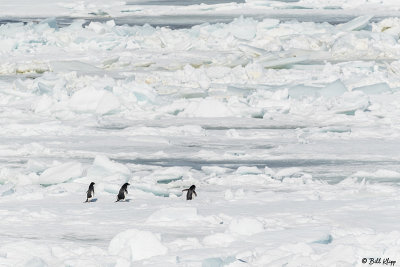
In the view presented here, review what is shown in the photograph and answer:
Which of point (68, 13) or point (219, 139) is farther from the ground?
point (68, 13)

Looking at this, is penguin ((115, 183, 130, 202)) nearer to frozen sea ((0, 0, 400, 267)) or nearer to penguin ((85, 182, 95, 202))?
frozen sea ((0, 0, 400, 267))

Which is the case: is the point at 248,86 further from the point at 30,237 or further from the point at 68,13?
the point at 68,13

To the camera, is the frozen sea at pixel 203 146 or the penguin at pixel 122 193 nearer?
the frozen sea at pixel 203 146

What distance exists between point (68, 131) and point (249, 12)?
26.0m

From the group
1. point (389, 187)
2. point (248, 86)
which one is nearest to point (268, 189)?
point (389, 187)

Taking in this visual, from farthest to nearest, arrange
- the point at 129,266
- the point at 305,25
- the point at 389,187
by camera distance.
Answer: the point at 305,25
the point at 389,187
the point at 129,266

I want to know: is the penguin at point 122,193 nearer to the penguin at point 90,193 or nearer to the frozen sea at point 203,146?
the frozen sea at point 203,146

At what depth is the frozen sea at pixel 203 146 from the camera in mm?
5496

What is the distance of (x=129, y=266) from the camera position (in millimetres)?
5031

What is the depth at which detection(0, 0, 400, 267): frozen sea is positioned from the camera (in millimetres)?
5496

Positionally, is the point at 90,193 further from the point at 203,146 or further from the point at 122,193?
the point at 203,146

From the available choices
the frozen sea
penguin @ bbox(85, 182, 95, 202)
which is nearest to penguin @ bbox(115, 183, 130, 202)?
the frozen sea

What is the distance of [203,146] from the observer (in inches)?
417

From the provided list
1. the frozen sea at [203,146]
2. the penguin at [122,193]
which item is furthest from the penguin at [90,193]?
the penguin at [122,193]
